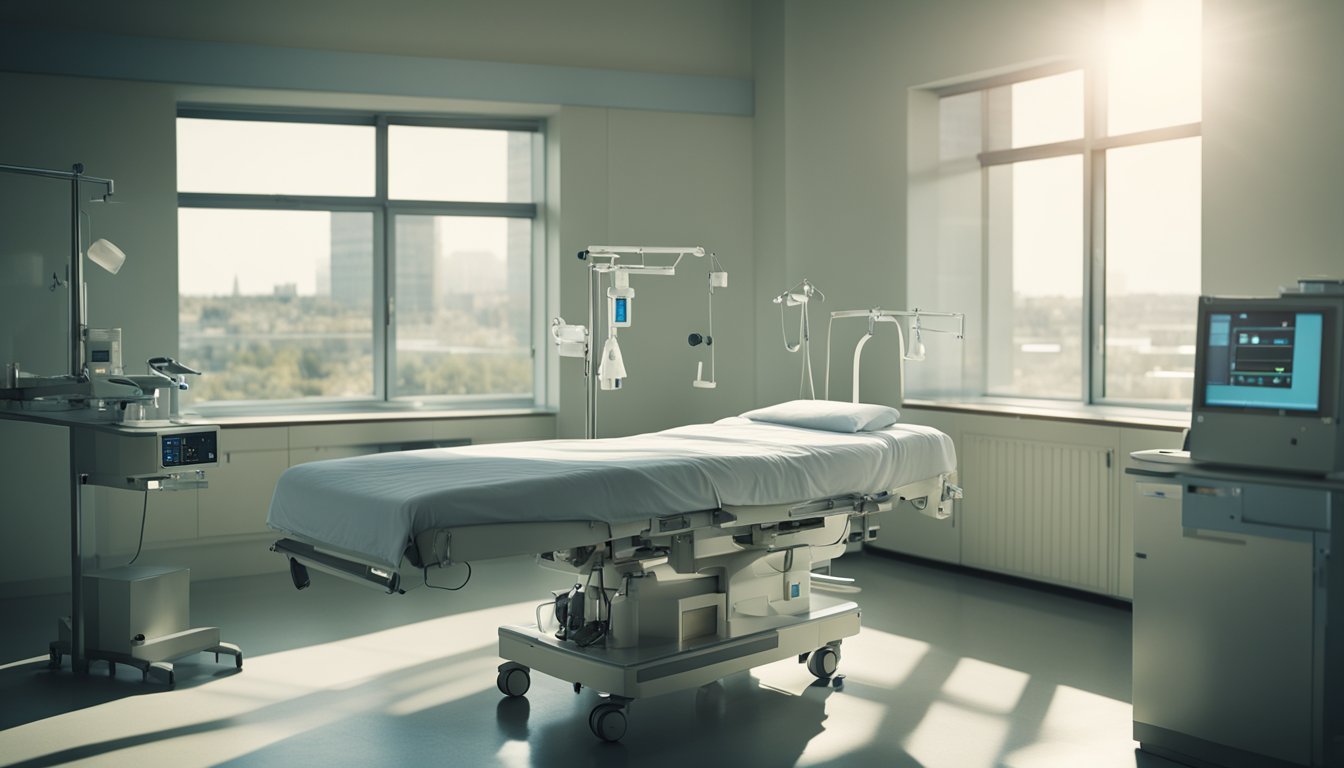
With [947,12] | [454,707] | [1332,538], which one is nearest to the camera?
[1332,538]

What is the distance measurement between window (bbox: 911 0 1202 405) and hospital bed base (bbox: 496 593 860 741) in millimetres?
2332

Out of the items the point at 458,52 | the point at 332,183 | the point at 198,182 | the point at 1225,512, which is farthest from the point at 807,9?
the point at 1225,512

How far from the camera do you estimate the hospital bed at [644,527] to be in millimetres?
3338

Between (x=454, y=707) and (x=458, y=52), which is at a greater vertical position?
(x=458, y=52)

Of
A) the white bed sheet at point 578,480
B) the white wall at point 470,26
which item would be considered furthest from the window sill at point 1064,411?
the white wall at point 470,26

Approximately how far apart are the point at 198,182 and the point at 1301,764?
584 centimetres

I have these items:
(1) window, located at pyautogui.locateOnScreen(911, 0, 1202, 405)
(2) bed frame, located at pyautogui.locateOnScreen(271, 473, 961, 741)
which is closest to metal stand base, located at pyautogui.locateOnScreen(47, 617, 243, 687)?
(2) bed frame, located at pyautogui.locateOnScreen(271, 473, 961, 741)

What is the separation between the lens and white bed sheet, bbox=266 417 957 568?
129 inches

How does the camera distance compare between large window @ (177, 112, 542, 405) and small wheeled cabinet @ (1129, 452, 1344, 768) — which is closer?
small wheeled cabinet @ (1129, 452, 1344, 768)

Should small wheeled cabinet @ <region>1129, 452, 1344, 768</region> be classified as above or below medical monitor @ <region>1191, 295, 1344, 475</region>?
below

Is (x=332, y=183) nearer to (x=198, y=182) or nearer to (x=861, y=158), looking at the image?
(x=198, y=182)

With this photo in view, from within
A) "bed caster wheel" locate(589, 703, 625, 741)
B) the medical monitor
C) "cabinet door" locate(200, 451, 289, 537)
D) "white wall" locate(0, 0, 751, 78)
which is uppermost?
"white wall" locate(0, 0, 751, 78)

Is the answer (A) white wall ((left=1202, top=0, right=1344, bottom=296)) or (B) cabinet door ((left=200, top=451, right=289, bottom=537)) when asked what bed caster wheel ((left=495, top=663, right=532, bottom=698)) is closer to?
(B) cabinet door ((left=200, top=451, right=289, bottom=537))

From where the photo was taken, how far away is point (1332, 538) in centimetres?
318
